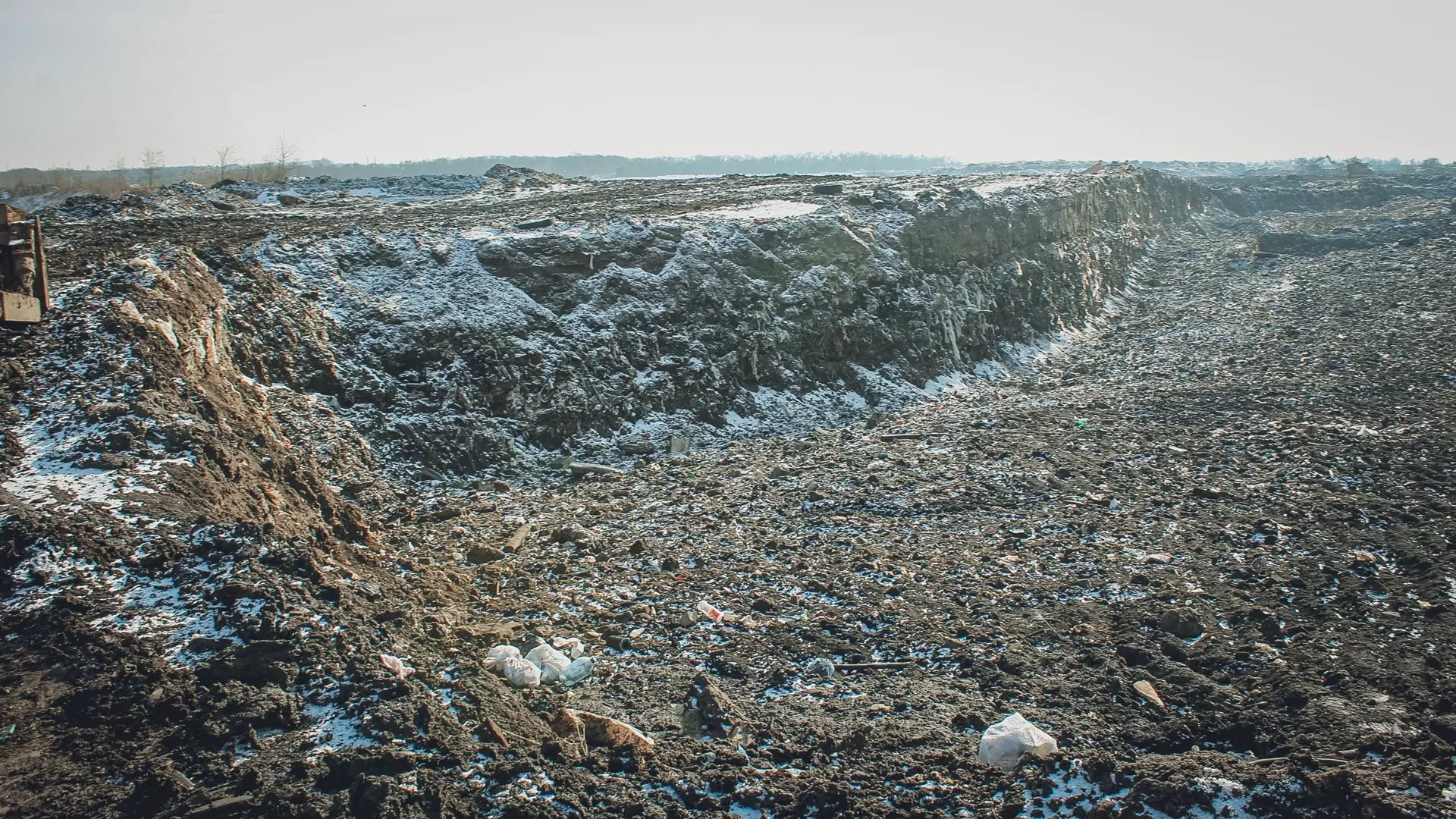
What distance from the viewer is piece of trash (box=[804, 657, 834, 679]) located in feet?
21.4

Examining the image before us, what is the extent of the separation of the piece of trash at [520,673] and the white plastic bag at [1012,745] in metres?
3.14

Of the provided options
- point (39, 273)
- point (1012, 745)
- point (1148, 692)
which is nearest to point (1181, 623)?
point (1148, 692)

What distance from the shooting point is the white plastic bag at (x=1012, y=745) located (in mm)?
5195

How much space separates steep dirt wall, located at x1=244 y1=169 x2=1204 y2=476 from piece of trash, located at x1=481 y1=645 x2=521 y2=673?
5190 millimetres

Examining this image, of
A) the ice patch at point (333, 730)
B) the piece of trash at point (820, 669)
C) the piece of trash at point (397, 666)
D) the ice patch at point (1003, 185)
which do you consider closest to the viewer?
the ice patch at point (333, 730)

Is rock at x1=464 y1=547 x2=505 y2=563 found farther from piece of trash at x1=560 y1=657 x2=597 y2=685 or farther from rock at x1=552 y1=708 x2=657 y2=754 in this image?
rock at x1=552 y1=708 x2=657 y2=754

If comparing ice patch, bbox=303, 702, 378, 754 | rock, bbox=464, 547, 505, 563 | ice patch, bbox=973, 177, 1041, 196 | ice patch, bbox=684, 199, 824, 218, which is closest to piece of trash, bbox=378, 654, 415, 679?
ice patch, bbox=303, 702, 378, 754

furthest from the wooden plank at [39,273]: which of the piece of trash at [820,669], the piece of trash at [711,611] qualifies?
the piece of trash at [820,669]

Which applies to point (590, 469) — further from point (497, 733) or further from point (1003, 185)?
point (1003, 185)

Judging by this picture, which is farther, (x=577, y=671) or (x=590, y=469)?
(x=590, y=469)

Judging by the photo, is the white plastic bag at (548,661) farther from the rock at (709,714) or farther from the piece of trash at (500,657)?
the rock at (709,714)

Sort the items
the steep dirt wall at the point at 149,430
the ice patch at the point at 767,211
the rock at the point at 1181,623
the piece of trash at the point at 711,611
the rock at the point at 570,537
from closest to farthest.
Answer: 1. the steep dirt wall at the point at 149,430
2. the rock at the point at 1181,623
3. the piece of trash at the point at 711,611
4. the rock at the point at 570,537
5. the ice patch at the point at 767,211

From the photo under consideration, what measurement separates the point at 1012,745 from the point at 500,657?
12.1ft

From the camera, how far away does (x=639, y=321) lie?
568 inches
